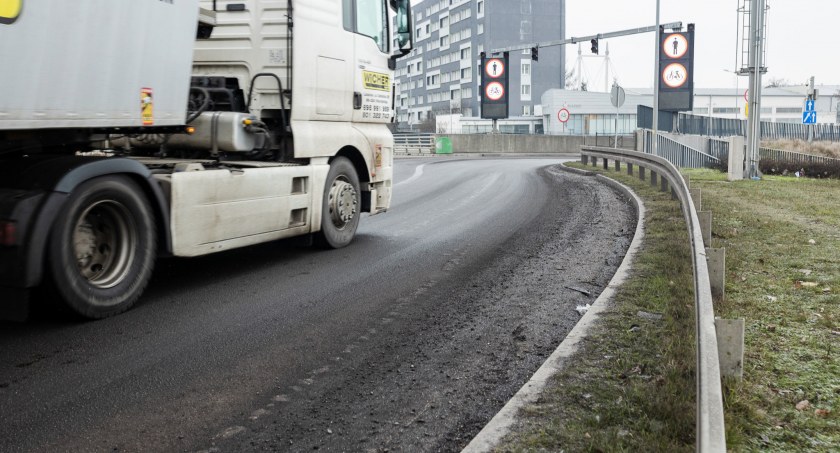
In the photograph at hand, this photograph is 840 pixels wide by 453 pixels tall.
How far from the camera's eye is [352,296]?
6.43 metres

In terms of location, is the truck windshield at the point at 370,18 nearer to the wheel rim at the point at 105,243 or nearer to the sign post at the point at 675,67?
the wheel rim at the point at 105,243

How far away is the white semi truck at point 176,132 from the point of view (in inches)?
196

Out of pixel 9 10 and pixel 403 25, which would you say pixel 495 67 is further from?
pixel 9 10

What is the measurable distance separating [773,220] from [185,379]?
8.93 metres

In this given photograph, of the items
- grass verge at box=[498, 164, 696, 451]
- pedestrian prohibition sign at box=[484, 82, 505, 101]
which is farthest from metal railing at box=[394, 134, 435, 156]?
grass verge at box=[498, 164, 696, 451]

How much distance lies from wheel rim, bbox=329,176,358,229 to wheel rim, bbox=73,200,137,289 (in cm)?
321

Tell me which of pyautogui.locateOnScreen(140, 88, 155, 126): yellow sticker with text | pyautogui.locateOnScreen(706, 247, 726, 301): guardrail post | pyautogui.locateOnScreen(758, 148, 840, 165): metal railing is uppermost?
pyautogui.locateOnScreen(140, 88, 155, 126): yellow sticker with text

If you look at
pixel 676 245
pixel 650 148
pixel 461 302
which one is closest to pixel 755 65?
pixel 650 148

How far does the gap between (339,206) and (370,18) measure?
2.32 metres

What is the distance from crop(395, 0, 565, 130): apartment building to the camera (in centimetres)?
10075

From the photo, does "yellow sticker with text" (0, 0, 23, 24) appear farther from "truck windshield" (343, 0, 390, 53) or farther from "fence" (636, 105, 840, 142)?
"fence" (636, 105, 840, 142)

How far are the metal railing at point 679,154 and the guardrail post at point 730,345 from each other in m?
20.4

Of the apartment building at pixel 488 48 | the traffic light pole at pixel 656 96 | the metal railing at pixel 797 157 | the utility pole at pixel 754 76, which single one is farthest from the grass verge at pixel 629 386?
the apartment building at pixel 488 48

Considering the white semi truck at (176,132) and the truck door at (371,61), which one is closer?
the white semi truck at (176,132)
